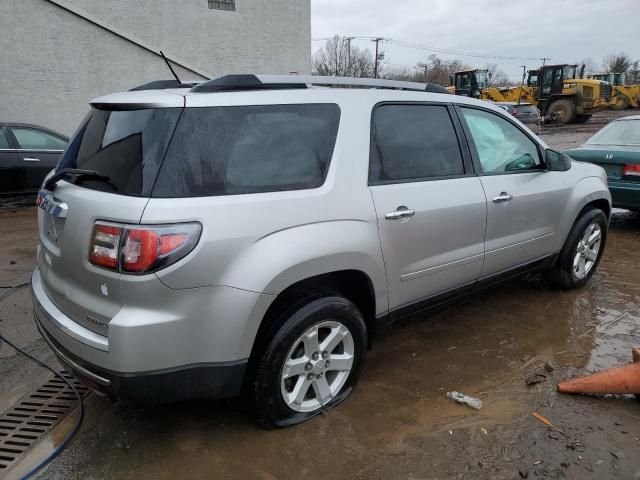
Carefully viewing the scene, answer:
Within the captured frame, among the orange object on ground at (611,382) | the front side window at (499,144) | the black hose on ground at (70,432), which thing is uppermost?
the front side window at (499,144)

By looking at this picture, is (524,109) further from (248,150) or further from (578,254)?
(248,150)

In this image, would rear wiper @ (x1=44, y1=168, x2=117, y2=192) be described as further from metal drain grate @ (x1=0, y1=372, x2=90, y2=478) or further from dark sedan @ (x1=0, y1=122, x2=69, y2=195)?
dark sedan @ (x1=0, y1=122, x2=69, y2=195)

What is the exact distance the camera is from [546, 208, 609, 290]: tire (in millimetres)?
4363

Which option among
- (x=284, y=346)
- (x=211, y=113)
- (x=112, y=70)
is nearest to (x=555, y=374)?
(x=284, y=346)

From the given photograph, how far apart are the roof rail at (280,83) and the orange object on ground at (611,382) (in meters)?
2.09

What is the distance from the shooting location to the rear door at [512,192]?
3.52m

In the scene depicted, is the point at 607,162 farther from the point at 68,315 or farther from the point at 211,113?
the point at 68,315

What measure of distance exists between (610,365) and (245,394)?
98.1 inches

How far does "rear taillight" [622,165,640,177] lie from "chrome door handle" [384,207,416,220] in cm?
465

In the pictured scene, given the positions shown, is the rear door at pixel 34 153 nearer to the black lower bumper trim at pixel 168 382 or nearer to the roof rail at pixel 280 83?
the roof rail at pixel 280 83

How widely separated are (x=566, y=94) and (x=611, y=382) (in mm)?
27338

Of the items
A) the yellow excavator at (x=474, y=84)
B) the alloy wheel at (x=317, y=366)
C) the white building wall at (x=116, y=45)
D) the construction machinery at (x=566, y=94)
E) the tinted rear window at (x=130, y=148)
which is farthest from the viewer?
the yellow excavator at (x=474, y=84)

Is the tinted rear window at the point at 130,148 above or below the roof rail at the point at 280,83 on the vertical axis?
below

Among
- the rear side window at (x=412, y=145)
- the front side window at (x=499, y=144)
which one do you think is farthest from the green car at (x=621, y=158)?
the rear side window at (x=412, y=145)
